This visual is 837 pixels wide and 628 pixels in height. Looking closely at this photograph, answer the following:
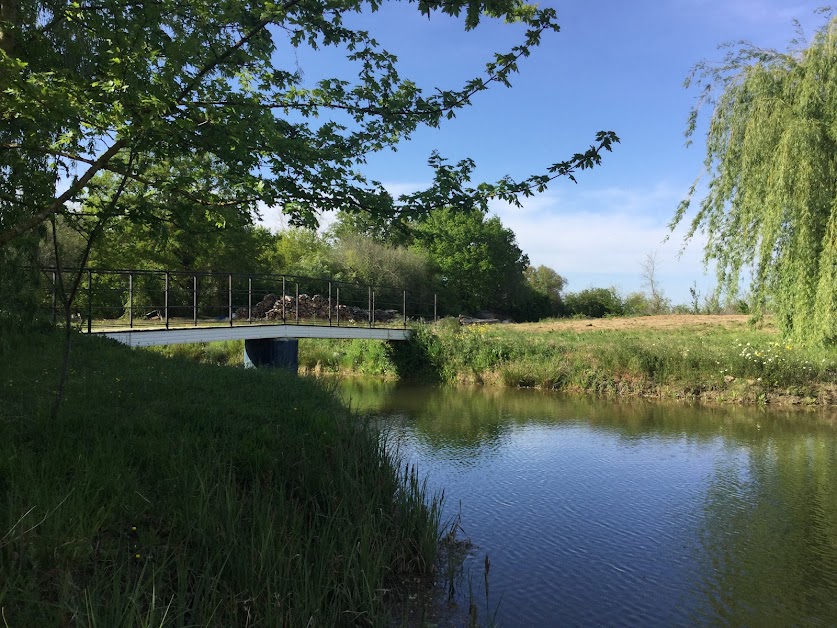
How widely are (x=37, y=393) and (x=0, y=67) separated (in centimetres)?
334

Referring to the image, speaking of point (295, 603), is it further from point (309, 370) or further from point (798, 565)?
point (309, 370)

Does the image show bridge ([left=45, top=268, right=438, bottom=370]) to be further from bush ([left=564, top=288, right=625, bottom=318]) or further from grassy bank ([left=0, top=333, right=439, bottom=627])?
bush ([left=564, top=288, right=625, bottom=318])

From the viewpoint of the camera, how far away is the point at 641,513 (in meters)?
6.52

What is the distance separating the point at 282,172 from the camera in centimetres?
523

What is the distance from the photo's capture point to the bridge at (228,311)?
42.0ft

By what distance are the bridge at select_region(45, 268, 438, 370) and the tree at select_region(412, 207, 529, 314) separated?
472 centimetres

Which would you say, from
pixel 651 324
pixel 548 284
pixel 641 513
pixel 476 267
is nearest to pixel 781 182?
pixel 641 513

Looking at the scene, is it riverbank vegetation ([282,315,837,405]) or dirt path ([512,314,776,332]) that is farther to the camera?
dirt path ([512,314,776,332])

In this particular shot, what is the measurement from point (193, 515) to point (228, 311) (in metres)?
22.2

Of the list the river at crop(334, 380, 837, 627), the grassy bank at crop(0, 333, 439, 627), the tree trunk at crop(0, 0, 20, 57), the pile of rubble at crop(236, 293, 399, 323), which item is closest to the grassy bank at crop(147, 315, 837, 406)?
the pile of rubble at crop(236, 293, 399, 323)

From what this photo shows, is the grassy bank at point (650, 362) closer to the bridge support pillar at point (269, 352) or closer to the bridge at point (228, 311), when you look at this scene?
the bridge at point (228, 311)

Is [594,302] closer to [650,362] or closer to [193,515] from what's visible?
[650,362]

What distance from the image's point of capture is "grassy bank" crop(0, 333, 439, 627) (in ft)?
10.1

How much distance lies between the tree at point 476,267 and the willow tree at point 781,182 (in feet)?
79.6
